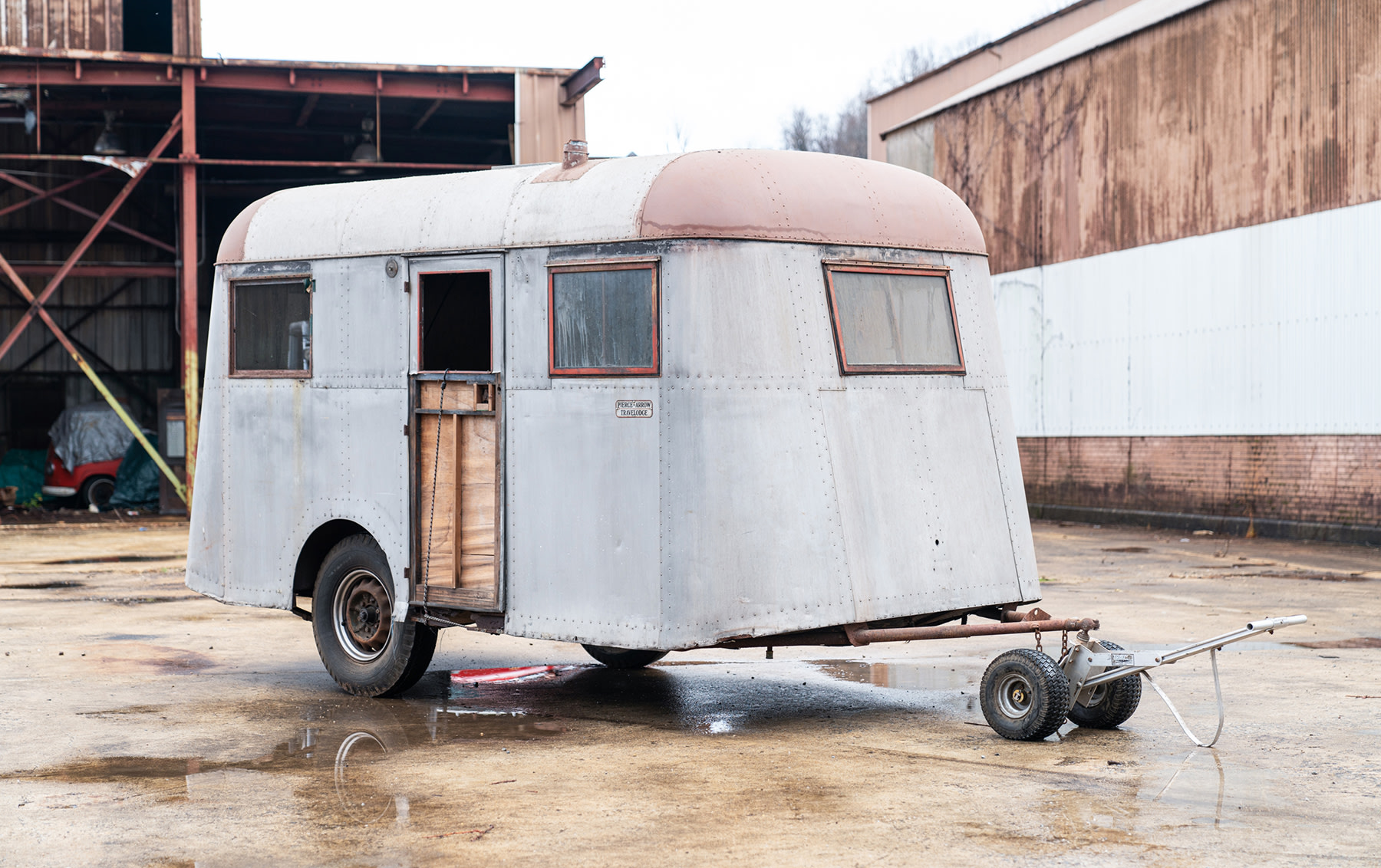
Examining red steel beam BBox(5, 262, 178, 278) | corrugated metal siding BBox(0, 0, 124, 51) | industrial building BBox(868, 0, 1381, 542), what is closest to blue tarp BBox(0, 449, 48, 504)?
red steel beam BBox(5, 262, 178, 278)

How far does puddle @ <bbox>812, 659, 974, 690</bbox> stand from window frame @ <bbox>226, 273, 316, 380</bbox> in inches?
160

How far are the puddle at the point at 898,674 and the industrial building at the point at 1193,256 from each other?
9.32m

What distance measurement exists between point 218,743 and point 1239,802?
5097 millimetres

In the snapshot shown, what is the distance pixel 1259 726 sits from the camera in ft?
26.6

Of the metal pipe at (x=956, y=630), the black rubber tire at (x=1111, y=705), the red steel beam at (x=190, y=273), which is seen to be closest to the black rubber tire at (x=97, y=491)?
the red steel beam at (x=190, y=273)

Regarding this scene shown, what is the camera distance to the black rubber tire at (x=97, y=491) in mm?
28203

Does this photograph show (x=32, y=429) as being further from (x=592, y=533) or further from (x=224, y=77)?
(x=592, y=533)

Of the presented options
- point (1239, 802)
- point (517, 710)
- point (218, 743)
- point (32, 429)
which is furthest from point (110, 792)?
point (32, 429)

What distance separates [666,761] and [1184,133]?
18744mm

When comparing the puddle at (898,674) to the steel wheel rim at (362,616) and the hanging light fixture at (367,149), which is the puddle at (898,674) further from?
the hanging light fixture at (367,149)

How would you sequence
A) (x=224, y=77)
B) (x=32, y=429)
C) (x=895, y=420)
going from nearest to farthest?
(x=895, y=420), (x=224, y=77), (x=32, y=429)

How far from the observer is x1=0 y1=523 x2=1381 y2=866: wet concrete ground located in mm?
5809

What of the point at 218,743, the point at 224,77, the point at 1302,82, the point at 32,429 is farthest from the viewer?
the point at 32,429

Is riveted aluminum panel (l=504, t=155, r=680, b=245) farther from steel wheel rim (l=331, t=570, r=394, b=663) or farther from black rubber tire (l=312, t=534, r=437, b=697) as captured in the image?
steel wheel rim (l=331, t=570, r=394, b=663)
